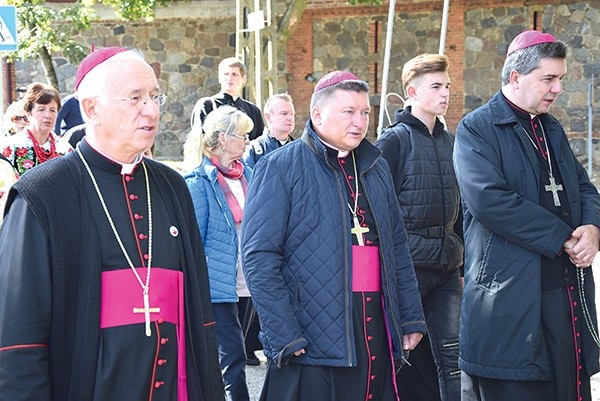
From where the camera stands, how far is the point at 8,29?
1020cm

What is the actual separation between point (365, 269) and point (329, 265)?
20cm

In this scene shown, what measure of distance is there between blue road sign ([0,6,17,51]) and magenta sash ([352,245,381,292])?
739 cm

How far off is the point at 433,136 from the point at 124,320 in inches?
115

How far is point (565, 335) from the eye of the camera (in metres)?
4.25

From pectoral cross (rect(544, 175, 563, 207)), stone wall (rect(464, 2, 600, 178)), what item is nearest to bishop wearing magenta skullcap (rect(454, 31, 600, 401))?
pectoral cross (rect(544, 175, 563, 207))

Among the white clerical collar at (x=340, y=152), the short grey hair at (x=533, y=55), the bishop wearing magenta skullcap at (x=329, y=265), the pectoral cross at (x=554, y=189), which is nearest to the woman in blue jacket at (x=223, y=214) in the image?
the bishop wearing magenta skullcap at (x=329, y=265)

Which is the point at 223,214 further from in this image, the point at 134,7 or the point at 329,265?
the point at 134,7

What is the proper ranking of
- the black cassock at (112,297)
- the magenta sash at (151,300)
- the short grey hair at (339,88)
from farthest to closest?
the short grey hair at (339,88) < the magenta sash at (151,300) < the black cassock at (112,297)

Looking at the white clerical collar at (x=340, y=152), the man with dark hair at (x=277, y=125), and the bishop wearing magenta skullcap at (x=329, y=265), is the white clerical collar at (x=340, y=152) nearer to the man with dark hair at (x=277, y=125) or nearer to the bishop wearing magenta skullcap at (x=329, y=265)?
the bishop wearing magenta skullcap at (x=329, y=265)

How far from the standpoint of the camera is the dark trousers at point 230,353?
5535mm

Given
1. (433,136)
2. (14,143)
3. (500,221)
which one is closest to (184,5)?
(14,143)

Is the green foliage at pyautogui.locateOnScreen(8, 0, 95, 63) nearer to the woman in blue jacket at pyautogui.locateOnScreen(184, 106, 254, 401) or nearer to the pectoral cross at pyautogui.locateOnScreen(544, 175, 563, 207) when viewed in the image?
the woman in blue jacket at pyautogui.locateOnScreen(184, 106, 254, 401)

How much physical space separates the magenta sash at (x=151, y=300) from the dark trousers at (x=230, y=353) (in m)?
2.35

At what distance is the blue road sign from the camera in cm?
1018
